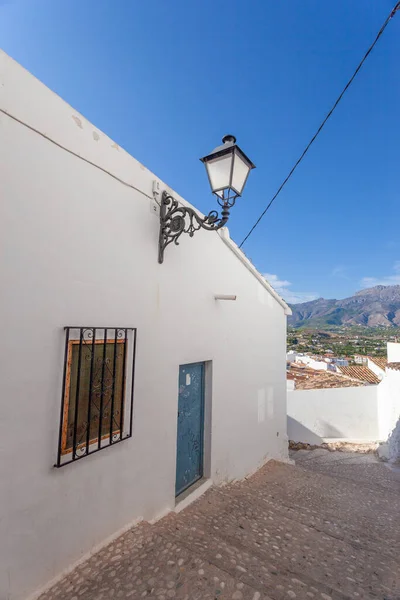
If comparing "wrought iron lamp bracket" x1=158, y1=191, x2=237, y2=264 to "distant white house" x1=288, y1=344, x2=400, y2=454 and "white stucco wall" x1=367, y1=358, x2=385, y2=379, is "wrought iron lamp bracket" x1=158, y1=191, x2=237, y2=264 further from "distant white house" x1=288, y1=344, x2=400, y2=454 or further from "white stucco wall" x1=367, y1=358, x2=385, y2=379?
"white stucco wall" x1=367, y1=358, x2=385, y2=379

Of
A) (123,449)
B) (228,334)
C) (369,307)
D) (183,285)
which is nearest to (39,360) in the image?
(123,449)

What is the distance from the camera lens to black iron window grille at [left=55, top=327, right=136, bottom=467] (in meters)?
2.46

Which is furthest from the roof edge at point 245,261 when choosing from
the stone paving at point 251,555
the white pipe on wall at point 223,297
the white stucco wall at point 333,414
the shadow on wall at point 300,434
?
the shadow on wall at point 300,434

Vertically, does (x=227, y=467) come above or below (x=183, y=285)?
below

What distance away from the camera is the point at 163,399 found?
3586 millimetres

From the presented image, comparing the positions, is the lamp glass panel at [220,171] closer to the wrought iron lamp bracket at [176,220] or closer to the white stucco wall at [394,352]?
the wrought iron lamp bracket at [176,220]

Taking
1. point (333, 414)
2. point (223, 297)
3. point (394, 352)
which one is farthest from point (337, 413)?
point (223, 297)

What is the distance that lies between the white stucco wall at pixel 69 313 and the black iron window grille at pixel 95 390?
0.30ft

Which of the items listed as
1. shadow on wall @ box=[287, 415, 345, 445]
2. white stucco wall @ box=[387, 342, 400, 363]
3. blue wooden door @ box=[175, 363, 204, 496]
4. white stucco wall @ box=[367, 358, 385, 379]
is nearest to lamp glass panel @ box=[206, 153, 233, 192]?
blue wooden door @ box=[175, 363, 204, 496]

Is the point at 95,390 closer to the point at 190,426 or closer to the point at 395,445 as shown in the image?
the point at 190,426

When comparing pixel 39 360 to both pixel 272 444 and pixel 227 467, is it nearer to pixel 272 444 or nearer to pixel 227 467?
pixel 227 467

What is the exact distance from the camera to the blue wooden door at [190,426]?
4.14 m

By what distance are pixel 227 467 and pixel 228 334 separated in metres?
2.27

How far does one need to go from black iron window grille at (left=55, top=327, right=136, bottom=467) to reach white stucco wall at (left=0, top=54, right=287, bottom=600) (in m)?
0.09
